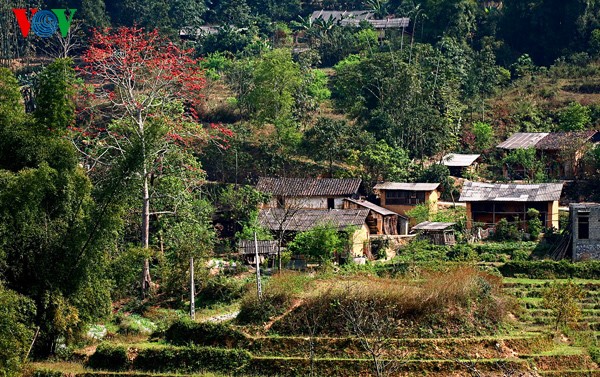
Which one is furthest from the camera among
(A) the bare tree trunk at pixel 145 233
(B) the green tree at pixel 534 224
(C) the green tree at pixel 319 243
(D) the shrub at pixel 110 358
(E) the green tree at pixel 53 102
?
(B) the green tree at pixel 534 224

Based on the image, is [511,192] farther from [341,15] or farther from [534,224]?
[341,15]

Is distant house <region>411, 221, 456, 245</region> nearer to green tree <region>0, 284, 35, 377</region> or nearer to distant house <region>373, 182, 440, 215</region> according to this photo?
distant house <region>373, 182, 440, 215</region>

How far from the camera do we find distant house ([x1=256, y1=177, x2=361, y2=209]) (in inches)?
1545

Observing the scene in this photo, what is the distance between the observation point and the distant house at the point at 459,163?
43156mm

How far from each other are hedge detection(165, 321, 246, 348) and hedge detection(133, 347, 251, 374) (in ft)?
1.33

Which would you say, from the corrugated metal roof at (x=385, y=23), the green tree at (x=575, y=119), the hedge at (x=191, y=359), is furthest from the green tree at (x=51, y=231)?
the corrugated metal roof at (x=385, y=23)

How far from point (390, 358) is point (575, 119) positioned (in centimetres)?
2309

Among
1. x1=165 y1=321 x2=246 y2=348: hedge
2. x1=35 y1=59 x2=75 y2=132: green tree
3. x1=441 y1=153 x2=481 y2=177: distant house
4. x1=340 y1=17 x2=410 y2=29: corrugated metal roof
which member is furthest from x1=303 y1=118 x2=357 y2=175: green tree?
x1=165 y1=321 x2=246 y2=348: hedge

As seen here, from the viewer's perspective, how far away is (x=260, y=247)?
3481cm

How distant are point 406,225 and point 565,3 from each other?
58.2 feet

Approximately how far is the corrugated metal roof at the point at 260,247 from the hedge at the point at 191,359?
29.6 feet

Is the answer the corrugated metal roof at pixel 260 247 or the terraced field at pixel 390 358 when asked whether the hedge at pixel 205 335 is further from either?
the corrugated metal roof at pixel 260 247

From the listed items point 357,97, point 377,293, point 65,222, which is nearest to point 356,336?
point 377,293

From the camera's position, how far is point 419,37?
5456 centimetres
